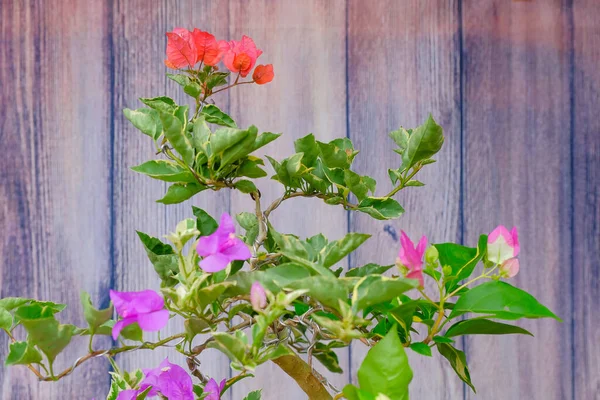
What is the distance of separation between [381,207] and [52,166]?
0.75 m

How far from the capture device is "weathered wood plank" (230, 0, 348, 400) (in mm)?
1103

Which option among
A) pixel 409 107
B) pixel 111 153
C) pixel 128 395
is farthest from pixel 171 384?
pixel 409 107

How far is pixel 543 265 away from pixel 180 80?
2.77 ft

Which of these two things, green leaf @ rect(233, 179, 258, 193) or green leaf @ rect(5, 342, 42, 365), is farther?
green leaf @ rect(233, 179, 258, 193)

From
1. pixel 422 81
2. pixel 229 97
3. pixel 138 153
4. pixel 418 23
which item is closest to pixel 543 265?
pixel 422 81

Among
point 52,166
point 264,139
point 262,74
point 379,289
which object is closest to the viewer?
point 379,289

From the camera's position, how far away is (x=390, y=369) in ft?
1.49

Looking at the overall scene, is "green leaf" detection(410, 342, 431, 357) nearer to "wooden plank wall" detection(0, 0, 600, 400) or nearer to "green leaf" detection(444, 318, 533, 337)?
"green leaf" detection(444, 318, 533, 337)

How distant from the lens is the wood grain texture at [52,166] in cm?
108

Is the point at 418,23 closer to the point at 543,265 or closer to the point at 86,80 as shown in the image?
the point at 543,265

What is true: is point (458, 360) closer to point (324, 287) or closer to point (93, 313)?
point (324, 287)

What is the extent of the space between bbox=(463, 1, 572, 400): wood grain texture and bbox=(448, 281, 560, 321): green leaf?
629mm

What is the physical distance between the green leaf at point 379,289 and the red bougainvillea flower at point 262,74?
29 centimetres

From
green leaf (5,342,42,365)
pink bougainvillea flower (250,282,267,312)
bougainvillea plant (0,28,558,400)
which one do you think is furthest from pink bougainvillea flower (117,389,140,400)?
pink bougainvillea flower (250,282,267,312)
